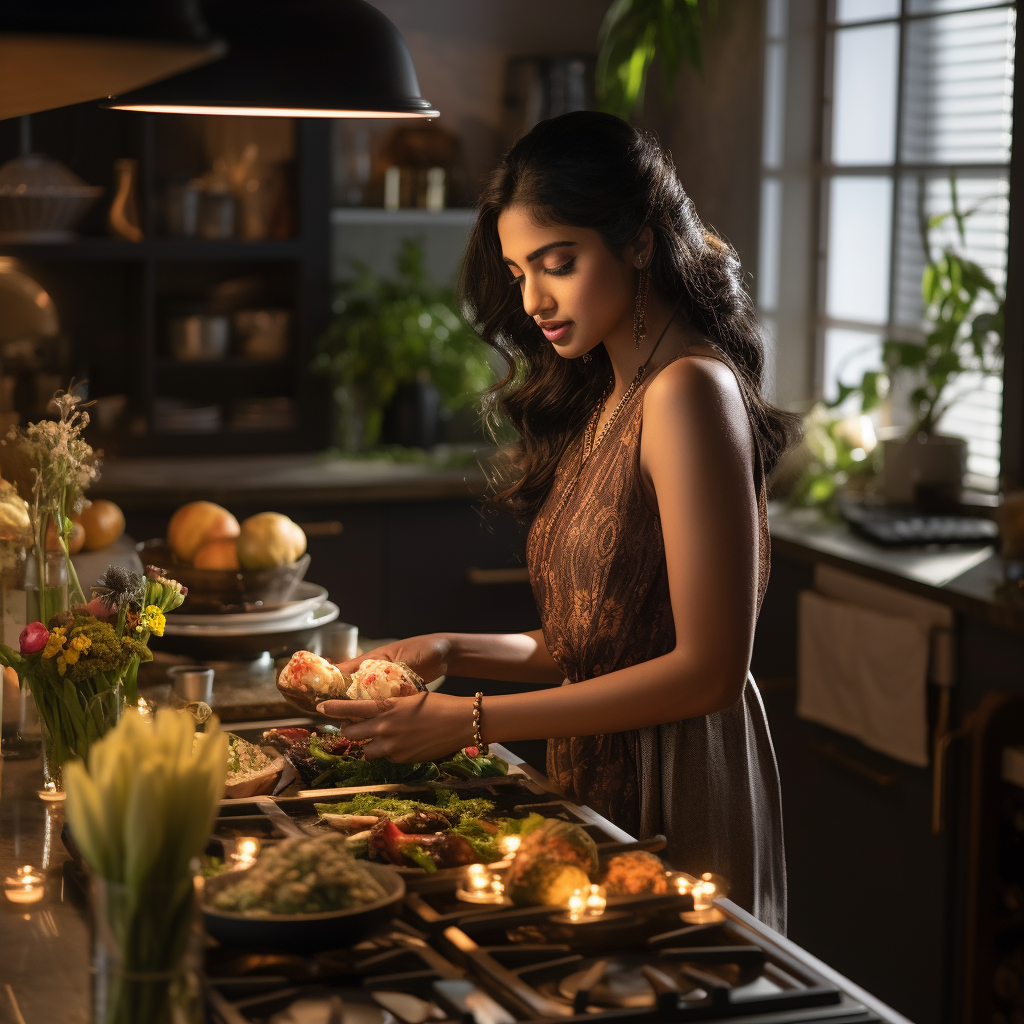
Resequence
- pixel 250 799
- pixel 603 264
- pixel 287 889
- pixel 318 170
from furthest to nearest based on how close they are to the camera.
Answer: pixel 318 170
pixel 603 264
pixel 250 799
pixel 287 889

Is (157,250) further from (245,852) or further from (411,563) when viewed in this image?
(245,852)

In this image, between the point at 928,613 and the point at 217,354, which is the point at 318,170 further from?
the point at 928,613

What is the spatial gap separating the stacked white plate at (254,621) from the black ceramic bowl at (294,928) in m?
1.06

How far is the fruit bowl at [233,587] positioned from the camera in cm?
223

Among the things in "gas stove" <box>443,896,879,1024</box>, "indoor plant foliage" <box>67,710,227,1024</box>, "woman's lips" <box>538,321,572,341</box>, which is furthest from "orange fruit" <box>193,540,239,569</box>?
"indoor plant foliage" <box>67,710,227,1024</box>

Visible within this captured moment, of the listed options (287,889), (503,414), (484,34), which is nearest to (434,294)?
(484,34)

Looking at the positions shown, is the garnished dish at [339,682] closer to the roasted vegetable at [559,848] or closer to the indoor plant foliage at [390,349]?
the roasted vegetable at [559,848]

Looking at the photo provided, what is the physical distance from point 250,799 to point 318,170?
9.85 ft

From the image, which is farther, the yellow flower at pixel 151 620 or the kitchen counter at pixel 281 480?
the kitchen counter at pixel 281 480

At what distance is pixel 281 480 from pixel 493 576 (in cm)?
66

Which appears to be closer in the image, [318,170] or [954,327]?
[954,327]

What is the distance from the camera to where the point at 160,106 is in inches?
A: 68.8

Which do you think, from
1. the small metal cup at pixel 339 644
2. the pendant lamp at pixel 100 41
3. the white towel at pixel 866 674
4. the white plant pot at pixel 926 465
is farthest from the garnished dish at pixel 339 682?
the white plant pot at pixel 926 465

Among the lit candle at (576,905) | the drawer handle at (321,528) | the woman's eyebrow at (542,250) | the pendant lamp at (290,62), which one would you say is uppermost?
the pendant lamp at (290,62)
